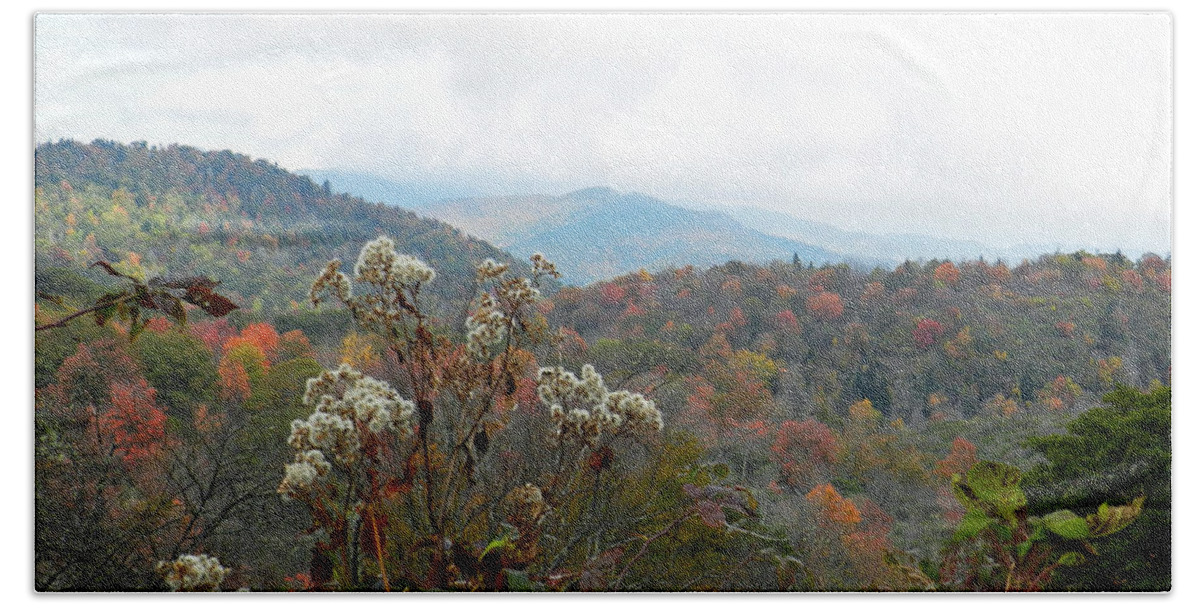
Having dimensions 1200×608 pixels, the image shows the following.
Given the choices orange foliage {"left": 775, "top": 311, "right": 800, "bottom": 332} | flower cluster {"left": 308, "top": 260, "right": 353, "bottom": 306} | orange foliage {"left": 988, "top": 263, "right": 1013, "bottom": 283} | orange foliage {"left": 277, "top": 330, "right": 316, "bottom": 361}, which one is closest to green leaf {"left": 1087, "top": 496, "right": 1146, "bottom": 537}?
orange foliage {"left": 988, "top": 263, "right": 1013, "bottom": 283}

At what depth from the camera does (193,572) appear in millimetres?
3756

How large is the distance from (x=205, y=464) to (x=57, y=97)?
1701 millimetres

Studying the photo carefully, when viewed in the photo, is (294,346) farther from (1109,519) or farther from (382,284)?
(1109,519)

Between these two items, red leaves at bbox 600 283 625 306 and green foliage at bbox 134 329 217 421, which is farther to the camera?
red leaves at bbox 600 283 625 306

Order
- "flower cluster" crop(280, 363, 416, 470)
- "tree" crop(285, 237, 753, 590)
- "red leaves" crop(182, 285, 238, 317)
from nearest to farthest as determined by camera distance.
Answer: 1. "red leaves" crop(182, 285, 238, 317)
2. "flower cluster" crop(280, 363, 416, 470)
3. "tree" crop(285, 237, 753, 590)

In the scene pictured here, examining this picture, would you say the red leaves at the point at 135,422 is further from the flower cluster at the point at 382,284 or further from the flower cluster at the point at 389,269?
the flower cluster at the point at 389,269

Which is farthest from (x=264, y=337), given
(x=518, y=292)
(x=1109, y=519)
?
(x=1109, y=519)

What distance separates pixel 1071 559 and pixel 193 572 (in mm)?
3591

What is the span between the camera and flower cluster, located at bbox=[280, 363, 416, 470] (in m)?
3.23

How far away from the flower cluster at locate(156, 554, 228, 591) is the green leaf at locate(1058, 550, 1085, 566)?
3421 mm

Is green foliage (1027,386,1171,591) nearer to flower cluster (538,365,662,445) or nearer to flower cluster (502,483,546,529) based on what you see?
flower cluster (538,365,662,445)

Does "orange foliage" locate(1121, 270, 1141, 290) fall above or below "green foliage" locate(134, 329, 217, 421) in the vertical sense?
above

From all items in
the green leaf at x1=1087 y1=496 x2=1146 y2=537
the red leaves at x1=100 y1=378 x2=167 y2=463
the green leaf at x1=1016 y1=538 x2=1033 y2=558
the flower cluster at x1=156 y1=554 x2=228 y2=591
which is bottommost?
the flower cluster at x1=156 y1=554 x2=228 y2=591

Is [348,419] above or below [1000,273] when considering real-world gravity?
below
